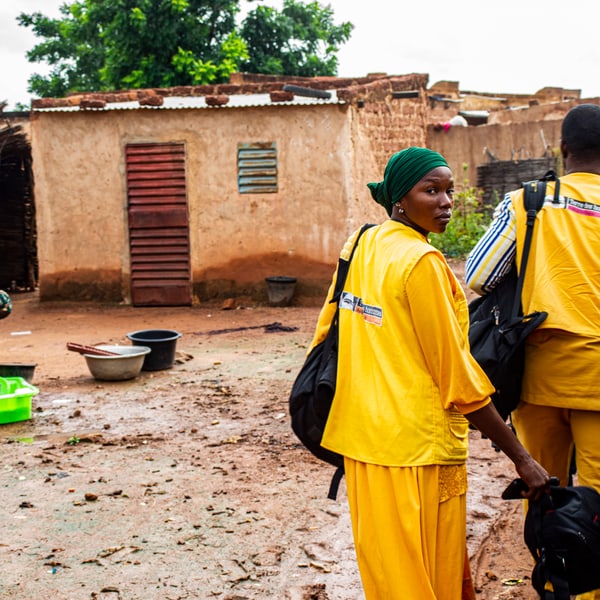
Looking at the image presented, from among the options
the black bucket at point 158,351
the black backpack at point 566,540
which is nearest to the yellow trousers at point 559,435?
the black backpack at point 566,540

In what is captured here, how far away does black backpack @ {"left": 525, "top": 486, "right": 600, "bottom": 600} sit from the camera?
6.65 feet

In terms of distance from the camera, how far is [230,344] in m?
8.77

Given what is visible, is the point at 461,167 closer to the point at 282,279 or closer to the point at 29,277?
the point at 282,279

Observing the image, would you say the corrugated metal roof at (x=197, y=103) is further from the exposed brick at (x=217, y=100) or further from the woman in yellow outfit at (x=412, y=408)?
the woman in yellow outfit at (x=412, y=408)

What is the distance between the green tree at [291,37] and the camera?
20.1 m

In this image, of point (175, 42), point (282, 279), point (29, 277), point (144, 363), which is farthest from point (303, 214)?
point (175, 42)

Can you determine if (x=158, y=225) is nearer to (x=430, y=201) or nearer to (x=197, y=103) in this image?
(x=197, y=103)

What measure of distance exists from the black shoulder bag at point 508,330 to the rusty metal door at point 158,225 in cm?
938

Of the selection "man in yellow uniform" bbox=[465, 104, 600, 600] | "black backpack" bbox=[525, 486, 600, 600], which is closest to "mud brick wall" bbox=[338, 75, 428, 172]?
"man in yellow uniform" bbox=[465, 104, 600, 600]

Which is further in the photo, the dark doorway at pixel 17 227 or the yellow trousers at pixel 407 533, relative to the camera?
the dark doorway at pixel 17 227

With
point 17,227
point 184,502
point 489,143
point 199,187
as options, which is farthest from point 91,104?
point 184,502

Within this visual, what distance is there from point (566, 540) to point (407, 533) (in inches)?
18.8

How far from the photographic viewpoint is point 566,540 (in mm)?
2031

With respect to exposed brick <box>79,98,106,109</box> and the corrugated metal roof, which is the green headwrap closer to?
the corrugated metal roof
